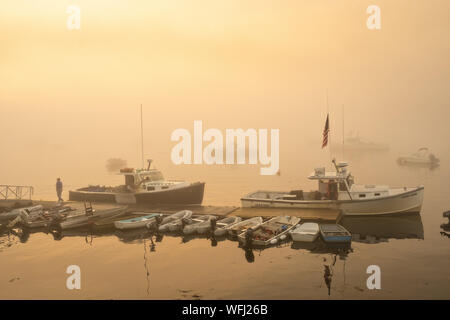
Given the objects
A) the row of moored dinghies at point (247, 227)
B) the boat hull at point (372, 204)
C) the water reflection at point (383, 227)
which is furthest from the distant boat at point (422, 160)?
the row of moored dinghies at point (247, 227)

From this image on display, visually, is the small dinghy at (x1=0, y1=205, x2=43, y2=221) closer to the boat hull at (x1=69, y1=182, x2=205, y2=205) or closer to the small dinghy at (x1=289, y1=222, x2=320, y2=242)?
the boat hull at (x1=69, y1=182, x2=205, y2=205)

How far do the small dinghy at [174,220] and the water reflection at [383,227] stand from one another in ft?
43.6

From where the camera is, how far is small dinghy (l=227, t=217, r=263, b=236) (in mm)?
26547

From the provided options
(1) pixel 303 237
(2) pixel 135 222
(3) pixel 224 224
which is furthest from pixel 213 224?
(1) pixel 303 237

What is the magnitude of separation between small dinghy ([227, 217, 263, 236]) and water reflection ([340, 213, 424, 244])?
732 centimetres

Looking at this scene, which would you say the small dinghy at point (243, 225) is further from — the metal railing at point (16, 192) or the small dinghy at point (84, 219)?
the metal railing at point (16, 192)

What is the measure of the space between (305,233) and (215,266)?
7.22 m

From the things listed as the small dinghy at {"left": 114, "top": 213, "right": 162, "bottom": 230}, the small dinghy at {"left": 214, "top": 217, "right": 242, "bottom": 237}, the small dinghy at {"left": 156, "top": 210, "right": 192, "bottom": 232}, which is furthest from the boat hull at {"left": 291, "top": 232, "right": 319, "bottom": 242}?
the small dinghy at {"left": 114, "top": 213, "right": 162, "bottom": 230}

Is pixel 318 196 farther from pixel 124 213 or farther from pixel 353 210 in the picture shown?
pixel 124 213

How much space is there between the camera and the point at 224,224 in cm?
2809

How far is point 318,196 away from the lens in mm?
32844

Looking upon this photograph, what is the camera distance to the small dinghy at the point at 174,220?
27922 millimetres
